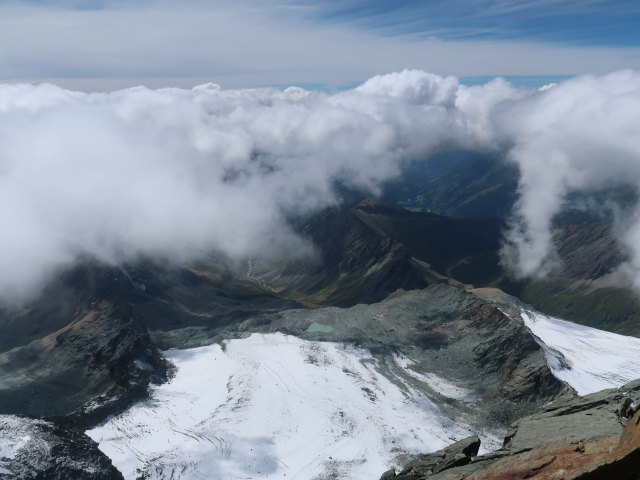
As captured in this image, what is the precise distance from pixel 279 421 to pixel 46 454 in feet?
164

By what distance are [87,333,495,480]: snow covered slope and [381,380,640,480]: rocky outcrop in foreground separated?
50.9m

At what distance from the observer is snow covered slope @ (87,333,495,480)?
11000 cm

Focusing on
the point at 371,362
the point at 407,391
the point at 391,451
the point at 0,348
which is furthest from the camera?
the point at 0,348

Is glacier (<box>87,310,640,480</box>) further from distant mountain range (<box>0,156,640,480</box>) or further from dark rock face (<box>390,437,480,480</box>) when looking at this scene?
dark rock face (<box>390,437,480,480</box>)

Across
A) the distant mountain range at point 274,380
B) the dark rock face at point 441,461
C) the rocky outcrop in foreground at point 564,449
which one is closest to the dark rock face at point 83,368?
the distant mountain range at point 274,380

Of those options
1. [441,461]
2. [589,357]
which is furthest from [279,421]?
[589,357]

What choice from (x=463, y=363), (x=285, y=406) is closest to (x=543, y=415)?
(x=285, y=406)

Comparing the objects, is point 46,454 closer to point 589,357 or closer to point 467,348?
point 467,348

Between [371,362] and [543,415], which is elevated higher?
[543,415]

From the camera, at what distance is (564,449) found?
4119 cm

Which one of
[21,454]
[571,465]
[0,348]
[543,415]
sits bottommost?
[0,348]

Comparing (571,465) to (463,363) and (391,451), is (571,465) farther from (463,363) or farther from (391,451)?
(463,363)

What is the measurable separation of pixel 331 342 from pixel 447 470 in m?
120

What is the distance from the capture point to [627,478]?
3369cm
